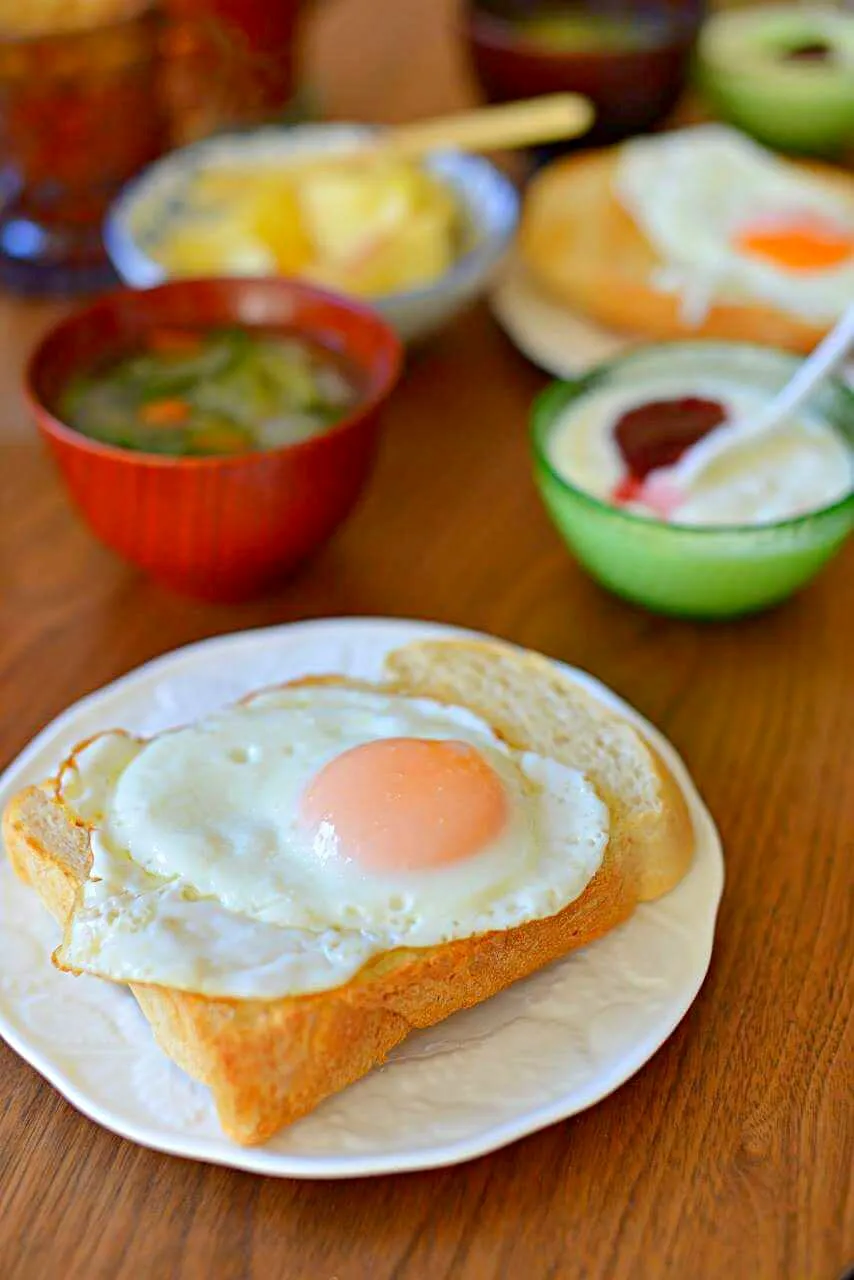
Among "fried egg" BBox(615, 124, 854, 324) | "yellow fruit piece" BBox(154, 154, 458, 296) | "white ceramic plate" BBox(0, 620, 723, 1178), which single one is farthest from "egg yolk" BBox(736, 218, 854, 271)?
"white ceramic plate" BBox(0, 620, 723, 1178)

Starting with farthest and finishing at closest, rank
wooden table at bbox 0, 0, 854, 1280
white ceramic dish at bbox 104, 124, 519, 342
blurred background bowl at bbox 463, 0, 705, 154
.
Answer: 1. blurred background bowl at bbox 463, 0, 705, 154
2. white ceramic dish at bbox 104, 124, 519, 342
3. wooden table at bbox 0, 0, 854, 1280

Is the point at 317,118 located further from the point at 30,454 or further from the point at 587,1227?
the point at 587,1227

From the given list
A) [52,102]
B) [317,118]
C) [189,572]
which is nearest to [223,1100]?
[189,572]

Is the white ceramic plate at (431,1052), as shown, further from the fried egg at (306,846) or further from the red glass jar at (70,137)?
the red glass jar at (70,137)

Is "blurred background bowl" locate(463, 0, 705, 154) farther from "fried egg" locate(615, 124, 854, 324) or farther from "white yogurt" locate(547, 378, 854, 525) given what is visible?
"white yogurt" locate(547, 378, 854, 525)

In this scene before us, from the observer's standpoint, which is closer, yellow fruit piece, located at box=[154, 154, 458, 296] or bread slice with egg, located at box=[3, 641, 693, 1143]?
bread slice with egg, located at box=[3, 641, 693, 1143]

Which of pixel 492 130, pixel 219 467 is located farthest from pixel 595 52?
pixel 219 467

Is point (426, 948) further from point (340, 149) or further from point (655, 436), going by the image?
point (340, 149)
